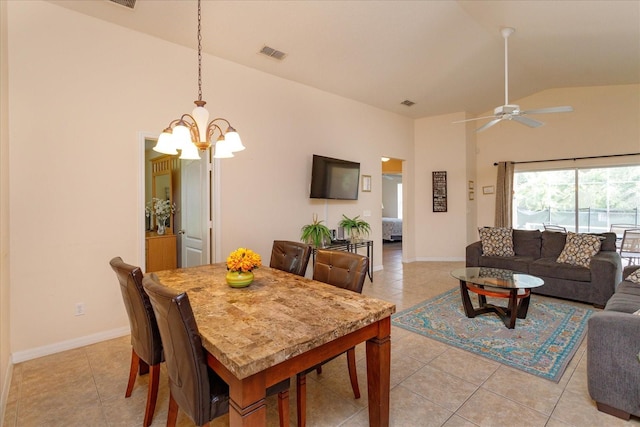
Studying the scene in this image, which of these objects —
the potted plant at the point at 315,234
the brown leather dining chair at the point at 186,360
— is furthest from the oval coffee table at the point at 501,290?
the brown leather dining chair at the point at 186,360

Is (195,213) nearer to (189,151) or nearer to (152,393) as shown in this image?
(189,151)

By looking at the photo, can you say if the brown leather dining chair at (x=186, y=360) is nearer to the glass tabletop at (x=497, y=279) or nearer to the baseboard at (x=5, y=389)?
the baseboard at (x=5, y=389)

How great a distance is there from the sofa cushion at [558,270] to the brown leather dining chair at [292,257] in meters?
3.54

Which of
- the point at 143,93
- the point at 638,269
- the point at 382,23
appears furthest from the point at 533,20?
the point at 143,93

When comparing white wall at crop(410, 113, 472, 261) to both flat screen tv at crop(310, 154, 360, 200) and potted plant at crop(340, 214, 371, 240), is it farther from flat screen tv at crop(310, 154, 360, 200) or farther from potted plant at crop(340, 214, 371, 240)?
flat screen tv at crop(310, 154, 360, 200)

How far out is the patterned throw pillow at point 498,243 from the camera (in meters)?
4.93

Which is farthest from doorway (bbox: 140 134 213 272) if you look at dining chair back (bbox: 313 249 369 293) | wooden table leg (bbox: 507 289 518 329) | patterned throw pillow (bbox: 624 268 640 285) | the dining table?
patterned throw pillow (bbox: 624 268 640 285)

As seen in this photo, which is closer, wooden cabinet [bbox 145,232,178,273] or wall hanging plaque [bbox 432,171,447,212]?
wooden cabinet [bbox 145,232,178,273]

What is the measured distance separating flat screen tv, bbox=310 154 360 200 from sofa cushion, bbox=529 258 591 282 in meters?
2.84

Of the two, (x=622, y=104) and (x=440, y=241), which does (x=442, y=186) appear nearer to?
(x=440, y=241)

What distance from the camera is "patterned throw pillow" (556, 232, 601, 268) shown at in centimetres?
406

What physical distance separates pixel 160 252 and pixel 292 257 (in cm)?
279

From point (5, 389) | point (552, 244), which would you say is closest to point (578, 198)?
point (552, 244)

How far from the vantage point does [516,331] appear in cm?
314
